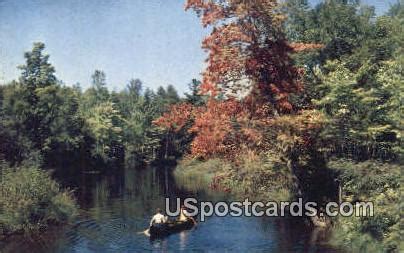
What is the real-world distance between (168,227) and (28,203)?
8.55 m

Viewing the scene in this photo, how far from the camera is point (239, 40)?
26.2m

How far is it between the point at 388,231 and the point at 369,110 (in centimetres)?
937

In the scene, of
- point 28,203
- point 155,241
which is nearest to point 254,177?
point 155,241

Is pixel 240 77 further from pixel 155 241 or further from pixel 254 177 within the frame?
pixel 155 241

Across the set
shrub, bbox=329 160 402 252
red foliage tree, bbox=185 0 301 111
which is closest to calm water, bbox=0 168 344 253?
shrub, bbox=329 160 402 252

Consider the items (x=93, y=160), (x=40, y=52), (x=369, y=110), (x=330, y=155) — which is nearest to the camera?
(x=369, y=110)

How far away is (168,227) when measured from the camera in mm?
30531

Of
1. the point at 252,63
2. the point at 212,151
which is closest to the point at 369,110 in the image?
the point at 252,63

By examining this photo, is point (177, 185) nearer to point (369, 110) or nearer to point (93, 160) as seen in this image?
point (93, 160)

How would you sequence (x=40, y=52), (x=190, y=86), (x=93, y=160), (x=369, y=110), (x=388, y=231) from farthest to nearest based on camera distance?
(x=190, y=86)
(x=93, y=160)
(x=40, y=52)
(x=369, y=110)
(x=388, y=231)

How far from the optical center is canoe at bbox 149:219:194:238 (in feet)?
97.0

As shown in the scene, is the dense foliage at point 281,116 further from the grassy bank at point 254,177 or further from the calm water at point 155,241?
the calm water at point 155,241

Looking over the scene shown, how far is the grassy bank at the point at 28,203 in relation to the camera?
92.1ft

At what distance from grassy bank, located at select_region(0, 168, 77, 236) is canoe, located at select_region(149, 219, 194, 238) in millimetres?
6858
